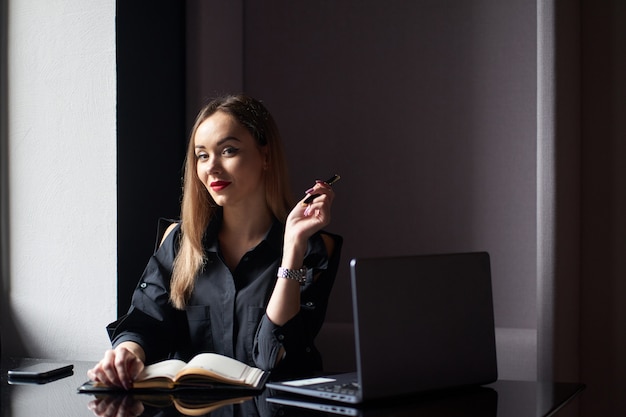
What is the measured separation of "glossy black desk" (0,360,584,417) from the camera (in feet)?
4.15

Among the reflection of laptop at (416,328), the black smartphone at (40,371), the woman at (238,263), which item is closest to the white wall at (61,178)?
the woman at (238,263)

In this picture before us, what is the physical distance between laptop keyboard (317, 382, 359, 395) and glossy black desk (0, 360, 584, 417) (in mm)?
42

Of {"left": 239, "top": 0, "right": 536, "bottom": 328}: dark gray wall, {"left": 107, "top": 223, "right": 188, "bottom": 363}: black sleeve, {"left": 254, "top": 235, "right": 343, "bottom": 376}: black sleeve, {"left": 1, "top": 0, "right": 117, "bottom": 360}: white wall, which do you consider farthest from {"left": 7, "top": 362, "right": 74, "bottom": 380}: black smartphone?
{"left": 239, "top": 0, "right": 536, "bottom": 328}: dark gray wall

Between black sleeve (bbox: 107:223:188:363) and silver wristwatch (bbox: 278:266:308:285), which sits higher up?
silver wristwatch (bbox: 278:266:308:285)

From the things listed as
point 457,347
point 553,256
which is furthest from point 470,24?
point 457,347

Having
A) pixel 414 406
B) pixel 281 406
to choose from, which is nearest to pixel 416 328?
pixel 414 406

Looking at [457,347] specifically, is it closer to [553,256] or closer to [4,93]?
[553,256]

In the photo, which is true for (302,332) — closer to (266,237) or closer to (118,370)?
(266,237)

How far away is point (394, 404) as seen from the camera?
130 centimetres

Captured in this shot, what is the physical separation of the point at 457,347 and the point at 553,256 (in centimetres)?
89

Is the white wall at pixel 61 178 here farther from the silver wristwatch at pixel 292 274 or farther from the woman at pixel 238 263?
the silver wristwatch at pixel 292 274

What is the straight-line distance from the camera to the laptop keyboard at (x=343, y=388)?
4.28ft

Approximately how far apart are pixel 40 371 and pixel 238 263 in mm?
551

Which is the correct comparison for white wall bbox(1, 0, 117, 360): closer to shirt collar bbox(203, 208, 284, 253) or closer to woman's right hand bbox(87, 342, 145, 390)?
shirt collar bbox(203, 208, 284, 253)
